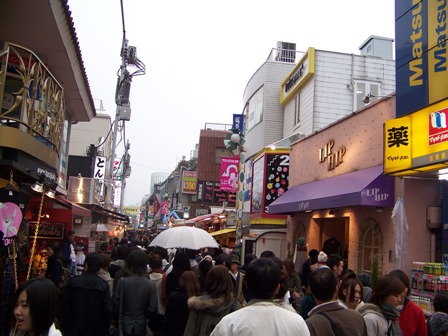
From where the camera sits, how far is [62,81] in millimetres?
13367

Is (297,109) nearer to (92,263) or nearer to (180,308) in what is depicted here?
(92,263)

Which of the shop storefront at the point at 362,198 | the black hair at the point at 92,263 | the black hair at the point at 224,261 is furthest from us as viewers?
the shop storefront at the point at 362,198

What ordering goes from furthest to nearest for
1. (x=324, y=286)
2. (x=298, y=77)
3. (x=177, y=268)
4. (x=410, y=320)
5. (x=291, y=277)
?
(x=298, y=77) < (x=291, y=277) < (x=177, y=268) < (x=410, y=320) < (x=324, y=286)

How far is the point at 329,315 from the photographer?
384 centimetres

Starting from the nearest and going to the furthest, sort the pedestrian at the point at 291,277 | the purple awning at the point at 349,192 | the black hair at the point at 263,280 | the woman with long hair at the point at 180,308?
the black hair at the point at 263,280
the woman with long hair at the point at 180,308
the pedestrian at the point at 291,277
the purple awning at the point at 349,192

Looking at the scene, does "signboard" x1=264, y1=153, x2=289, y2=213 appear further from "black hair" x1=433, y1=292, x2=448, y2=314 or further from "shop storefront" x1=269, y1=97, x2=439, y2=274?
"black hair" x1=433, y1=292, x2=448, y2=314

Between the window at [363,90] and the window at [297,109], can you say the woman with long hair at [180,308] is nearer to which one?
the window at [363,90]

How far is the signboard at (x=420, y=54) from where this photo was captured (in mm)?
9828

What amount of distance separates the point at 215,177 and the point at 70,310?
47387mm

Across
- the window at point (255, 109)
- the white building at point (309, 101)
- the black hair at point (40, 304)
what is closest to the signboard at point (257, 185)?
the white building at point (309, 101)

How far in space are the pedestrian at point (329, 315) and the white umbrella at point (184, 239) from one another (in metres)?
6.51

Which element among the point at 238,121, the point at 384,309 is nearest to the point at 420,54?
the point at 384,309

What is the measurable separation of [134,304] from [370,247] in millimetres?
7845

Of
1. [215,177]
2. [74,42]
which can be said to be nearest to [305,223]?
[74,42]
